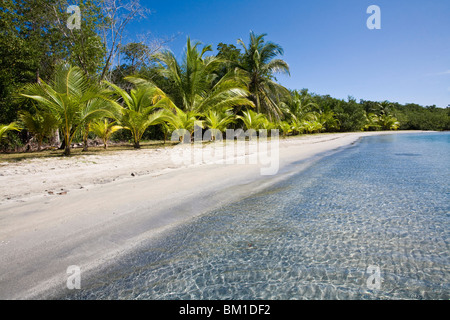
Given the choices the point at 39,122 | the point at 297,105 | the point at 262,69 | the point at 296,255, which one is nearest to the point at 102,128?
the point at 39,122

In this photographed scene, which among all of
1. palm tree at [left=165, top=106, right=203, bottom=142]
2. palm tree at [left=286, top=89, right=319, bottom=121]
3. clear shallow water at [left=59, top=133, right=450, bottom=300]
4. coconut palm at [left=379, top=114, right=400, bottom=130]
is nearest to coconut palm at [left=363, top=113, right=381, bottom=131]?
coconut palm at [left=379, top=114, right=400, bottom=130]

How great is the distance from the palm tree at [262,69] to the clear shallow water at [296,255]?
14.4 m

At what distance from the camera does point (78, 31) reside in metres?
11.2

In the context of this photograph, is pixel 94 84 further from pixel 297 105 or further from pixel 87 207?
pixel 297 105

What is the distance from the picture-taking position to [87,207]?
2.96m

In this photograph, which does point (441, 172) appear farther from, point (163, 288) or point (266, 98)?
point (266, 98)

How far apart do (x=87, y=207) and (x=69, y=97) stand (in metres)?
4.73

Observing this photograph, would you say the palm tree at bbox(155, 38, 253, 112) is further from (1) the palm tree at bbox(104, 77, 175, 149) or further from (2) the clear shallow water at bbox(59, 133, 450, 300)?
(2) the clear shallow water at bbox(59, 133, 450, 300)

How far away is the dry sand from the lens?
1.88m

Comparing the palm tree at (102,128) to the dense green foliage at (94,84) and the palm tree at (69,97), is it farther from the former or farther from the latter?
the palm tree at (69,97)

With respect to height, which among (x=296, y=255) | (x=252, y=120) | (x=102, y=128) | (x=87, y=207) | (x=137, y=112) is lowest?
(x=296, y=255)

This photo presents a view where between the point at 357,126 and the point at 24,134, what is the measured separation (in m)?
39.0

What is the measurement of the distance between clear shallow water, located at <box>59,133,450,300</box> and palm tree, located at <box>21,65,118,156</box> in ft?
18.2
